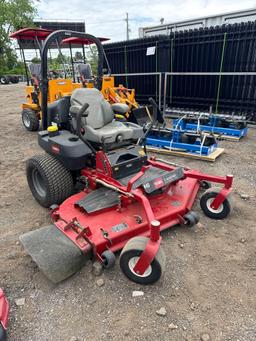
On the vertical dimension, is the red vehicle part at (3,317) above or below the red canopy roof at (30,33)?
below

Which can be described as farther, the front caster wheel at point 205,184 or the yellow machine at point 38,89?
the yellow machine at point 38,89

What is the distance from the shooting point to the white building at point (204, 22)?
7906 mm

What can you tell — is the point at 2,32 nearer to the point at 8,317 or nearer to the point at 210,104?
the point at 210,104

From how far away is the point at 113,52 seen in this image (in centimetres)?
1035

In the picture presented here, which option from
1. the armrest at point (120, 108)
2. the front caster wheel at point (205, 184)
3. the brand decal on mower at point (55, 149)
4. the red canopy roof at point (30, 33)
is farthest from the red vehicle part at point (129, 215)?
the red canopy roof at point (30, 33)

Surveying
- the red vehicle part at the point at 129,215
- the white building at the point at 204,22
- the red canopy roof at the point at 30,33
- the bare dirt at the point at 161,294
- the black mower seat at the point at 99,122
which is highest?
the white building at the point at 204,22

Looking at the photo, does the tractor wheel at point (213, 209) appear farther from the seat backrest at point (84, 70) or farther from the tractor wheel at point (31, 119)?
the seat backrest at point (84, 70)

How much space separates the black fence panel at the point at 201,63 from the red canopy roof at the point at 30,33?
3494mm

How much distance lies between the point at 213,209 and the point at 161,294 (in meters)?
1.33

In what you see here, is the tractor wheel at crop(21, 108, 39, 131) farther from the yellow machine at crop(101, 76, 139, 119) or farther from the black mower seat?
the black mower seat

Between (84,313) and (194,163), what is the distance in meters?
3.51

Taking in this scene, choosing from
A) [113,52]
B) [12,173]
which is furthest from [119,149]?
[113,52]

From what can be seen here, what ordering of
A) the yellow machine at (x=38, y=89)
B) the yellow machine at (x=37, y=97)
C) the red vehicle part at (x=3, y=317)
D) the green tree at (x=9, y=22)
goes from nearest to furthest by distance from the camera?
the red vehicle part at (x=3, y=317)
the yellow machine at (x=38, y=89)
the yellow machine at (x=37, y=97)
the green tree at (x=9, y=22)

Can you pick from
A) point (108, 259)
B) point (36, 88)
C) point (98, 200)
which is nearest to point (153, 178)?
point (98, 200)
